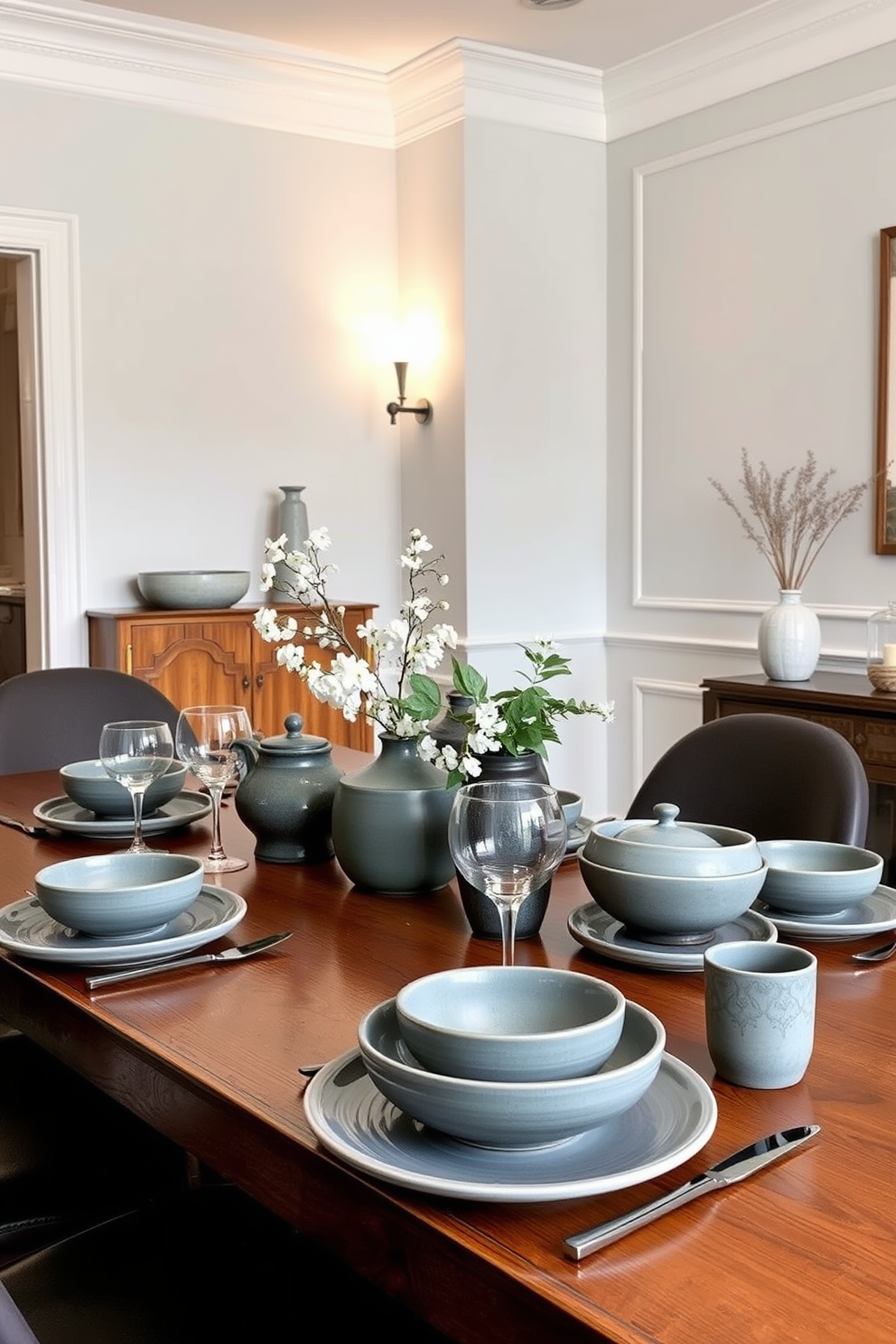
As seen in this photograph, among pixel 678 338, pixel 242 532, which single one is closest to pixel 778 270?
pixel 678 338

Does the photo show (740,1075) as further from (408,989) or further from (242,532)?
(242,532)

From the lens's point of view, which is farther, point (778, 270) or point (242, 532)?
point (242, 532)

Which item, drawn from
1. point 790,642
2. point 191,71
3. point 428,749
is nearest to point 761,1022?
point 428,749

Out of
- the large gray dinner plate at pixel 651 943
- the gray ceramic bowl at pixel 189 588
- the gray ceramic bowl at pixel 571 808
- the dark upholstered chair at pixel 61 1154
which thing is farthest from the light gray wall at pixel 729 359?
the dark upholstered chair at pixel 61 1154

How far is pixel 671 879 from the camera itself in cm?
131

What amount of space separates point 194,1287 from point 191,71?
3899mm

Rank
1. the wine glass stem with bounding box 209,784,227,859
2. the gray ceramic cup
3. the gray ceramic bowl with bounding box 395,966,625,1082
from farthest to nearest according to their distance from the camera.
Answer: the wine glass stem with bounding box 209,784,227,859 → the gray ceramic cup → the gray ceramic bowl with bounding box 395,966,625,1082

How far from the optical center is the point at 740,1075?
1043 mm

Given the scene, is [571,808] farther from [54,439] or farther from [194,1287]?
[54,439]

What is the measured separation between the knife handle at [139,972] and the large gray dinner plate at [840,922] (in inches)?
23.7

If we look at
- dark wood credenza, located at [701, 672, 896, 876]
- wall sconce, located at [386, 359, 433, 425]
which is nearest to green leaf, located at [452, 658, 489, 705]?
dark wood credenza, located at [701, 672, 896, 876]

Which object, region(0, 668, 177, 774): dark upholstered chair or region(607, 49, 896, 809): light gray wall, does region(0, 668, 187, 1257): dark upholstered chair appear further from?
region(607, 49, 896, 809): light gray wall

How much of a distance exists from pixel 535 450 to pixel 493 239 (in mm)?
710

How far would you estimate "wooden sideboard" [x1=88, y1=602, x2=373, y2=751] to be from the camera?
397cm
